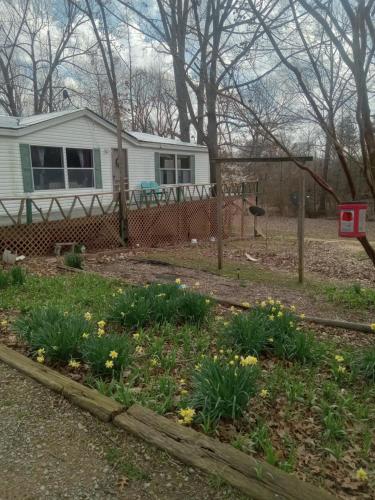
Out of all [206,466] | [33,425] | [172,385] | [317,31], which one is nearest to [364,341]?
[172,385]

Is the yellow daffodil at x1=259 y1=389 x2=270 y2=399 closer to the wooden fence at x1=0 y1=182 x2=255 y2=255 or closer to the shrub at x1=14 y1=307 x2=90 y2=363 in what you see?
the shrub at x1=14 y1=307 x2=90 y2=363

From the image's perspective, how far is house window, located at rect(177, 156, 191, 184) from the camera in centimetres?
1698

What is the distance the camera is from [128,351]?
9.14 ft

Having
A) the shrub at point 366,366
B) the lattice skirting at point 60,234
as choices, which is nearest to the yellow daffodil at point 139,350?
the shrub at point 366,366

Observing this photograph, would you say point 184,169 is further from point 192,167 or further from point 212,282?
point 212,282

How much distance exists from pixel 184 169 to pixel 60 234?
30.4ft

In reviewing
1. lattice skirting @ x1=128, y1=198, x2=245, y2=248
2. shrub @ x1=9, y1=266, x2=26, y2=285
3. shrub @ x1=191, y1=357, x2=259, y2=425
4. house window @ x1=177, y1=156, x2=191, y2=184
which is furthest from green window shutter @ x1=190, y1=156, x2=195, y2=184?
shrub @ x1=191, y1=357, x2=259, y2=425

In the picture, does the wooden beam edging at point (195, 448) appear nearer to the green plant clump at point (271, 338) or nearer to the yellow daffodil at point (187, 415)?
the yellow daffodil at point (187, 415)

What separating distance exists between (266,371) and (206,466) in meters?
1.10

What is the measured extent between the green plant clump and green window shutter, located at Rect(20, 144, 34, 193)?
923cm

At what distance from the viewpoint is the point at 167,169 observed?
16.3m

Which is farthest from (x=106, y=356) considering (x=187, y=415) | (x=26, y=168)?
(x=26, y=168)

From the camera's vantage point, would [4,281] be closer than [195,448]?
No

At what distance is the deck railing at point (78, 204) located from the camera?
867 cm
